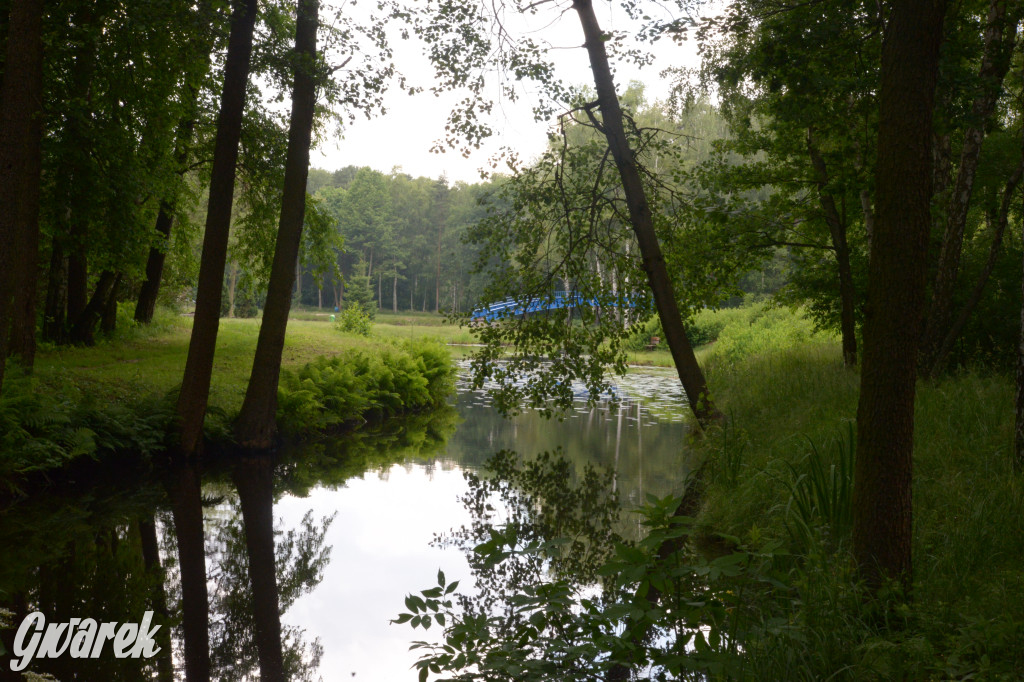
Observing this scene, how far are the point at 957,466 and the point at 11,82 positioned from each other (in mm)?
8293

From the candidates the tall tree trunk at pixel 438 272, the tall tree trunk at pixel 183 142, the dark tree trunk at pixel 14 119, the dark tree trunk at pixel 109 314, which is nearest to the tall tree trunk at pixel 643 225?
the tall tree trunk at pixel 183 142

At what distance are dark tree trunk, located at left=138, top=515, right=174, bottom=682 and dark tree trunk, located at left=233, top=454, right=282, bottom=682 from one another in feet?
1.62

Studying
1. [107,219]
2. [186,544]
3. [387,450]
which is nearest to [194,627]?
[186,544]

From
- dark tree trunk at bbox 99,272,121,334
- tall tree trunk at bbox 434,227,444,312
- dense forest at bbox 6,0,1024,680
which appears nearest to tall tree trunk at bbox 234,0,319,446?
dense forest at bbox 6,0,1024,680

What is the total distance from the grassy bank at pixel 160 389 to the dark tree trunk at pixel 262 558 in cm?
98

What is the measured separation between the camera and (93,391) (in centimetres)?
995

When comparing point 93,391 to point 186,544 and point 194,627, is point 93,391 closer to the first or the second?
point 186,544

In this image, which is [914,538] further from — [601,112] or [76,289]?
[76,289]

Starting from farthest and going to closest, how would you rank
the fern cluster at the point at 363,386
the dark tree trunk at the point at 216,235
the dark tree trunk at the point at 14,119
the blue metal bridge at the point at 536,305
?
the fern cluster at the point at 363,386, the blue metal bridge at the point at 536,305, the dark tree trunk at the point at 216,235, the dark tree trunk at the point at 14,119

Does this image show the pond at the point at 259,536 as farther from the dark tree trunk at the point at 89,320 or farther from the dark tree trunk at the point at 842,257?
the dark tree trunk at the point at 89,320

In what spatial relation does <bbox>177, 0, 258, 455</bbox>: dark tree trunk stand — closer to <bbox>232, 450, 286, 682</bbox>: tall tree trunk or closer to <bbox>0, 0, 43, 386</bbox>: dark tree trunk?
<bbox>232, 450, 286, 682</bbox>: tall tree trunk

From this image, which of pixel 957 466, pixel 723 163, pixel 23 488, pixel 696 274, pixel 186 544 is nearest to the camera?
pixel 957 466

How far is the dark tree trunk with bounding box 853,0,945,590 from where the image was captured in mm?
3428

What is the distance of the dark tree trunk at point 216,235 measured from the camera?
379 inches
